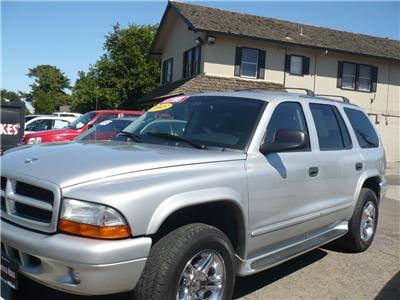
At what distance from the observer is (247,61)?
67.6 ft

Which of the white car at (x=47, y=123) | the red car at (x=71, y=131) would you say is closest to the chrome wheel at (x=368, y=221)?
the red car at (x=71, y=131)

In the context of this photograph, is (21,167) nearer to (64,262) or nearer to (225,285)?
(64,262)

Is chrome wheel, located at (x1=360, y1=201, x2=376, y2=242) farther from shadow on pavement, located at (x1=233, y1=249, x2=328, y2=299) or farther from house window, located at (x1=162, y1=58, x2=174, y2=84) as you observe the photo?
house window, located at (x1=162, y1=58, x2=174, y2=84)

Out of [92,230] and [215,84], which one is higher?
[215,84]

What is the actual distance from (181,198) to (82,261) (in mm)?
781

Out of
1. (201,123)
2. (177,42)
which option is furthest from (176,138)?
(177,42)

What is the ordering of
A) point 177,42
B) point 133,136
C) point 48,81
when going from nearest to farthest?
point 133,136 < point 177,42 < point 48,81

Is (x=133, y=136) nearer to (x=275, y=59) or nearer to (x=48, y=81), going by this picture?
(x=275, y=59)

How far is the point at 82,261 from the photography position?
2818 millimetres

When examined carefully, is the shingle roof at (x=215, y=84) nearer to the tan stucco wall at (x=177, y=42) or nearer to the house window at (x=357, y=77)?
the tan stucco wall at (x=177, y=42)

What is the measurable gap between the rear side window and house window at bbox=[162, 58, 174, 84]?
19.1 meters

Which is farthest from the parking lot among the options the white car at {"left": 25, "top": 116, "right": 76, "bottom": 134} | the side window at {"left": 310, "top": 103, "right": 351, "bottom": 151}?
the white car at {"left": 25, "top": 116, "right": 76, "bottom": 134}

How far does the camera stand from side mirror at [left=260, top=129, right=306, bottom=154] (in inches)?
156

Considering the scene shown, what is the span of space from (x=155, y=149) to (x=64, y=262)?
4.06 ft
